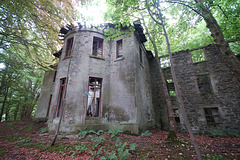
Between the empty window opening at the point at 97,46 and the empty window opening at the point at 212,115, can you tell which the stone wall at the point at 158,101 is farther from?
the empty window opening at the point at 97,46

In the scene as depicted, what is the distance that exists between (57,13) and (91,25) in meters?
2.79

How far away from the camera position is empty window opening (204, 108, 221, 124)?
888cm

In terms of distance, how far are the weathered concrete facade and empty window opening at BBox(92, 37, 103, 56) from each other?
89 millimetres

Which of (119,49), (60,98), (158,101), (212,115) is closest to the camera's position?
(60,98)


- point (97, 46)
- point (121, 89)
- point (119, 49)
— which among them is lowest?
point (121, 89)

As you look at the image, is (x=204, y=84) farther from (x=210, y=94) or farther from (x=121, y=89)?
(x=121, y=89)

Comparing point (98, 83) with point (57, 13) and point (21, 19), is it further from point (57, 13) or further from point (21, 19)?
point (21, 19)

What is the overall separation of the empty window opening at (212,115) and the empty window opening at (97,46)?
10.8 m

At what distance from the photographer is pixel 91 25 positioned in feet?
30.1

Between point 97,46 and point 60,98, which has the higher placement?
point 97,46

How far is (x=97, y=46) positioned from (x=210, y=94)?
10781 millimetres

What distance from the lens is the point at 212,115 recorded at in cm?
898

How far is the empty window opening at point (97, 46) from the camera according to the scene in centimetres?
930

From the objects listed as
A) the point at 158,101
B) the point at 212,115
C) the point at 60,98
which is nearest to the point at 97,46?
the point at 60,98
